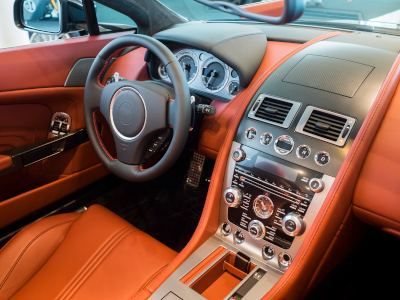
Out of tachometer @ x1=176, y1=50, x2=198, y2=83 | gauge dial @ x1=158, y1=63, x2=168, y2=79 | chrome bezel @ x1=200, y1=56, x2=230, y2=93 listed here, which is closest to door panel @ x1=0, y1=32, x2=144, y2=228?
gauge dial @ x1=158, y1=63, x2=168, y2=79

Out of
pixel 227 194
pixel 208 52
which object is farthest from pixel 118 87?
pixel 227 194

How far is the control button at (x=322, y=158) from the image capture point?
1022 mm

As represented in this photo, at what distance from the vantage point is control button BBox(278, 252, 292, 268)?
107 cm

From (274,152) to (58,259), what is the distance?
2.63 feet

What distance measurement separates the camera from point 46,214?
1.72 m

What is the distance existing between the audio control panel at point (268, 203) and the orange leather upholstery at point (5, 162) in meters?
0.90

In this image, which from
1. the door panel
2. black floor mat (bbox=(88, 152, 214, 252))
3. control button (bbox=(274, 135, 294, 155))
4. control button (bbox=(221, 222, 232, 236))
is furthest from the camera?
black floor mat (bbox=(88, 152, 214, 252))

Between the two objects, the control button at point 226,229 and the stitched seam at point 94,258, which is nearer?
the stitched seam at point 94,258

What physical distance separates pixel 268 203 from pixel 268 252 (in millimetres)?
163

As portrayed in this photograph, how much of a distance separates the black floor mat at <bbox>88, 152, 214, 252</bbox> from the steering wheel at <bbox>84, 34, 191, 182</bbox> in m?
0.64

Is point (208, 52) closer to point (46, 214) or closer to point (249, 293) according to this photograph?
point (249, 293)

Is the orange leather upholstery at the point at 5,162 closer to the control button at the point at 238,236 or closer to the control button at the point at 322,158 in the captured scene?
the control button at the point at 238,236

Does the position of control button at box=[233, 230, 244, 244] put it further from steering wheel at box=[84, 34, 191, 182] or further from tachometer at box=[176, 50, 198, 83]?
tachometer at box=[176, 50, 198, 83]

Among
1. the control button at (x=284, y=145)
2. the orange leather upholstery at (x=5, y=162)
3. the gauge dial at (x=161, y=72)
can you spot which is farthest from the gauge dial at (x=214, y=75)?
the orange leather upholstery at (x=5, y=162)
